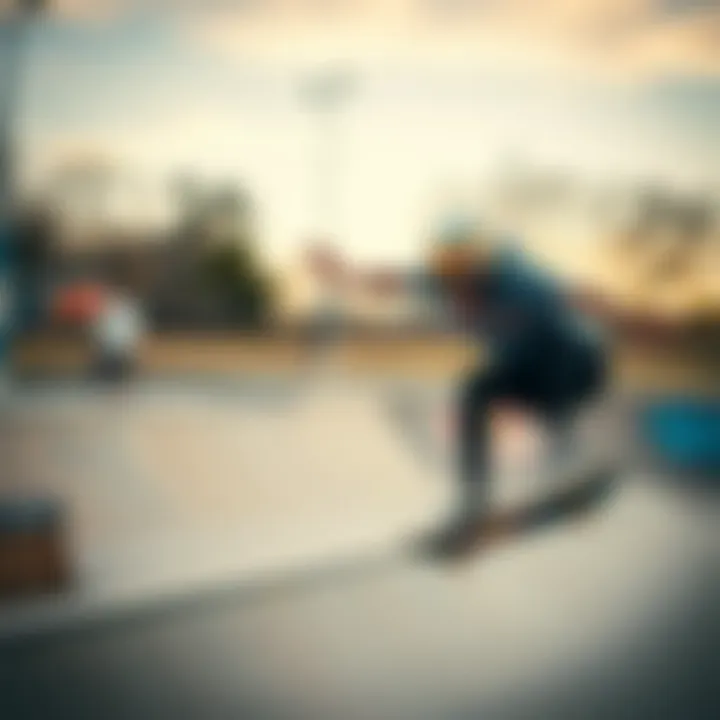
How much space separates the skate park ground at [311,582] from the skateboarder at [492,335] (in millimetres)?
23

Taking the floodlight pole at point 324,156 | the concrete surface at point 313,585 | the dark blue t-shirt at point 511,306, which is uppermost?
the floodlight pole at point 324,156

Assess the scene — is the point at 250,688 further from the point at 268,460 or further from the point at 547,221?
the point at 547,221

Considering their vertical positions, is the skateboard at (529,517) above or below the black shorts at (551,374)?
below

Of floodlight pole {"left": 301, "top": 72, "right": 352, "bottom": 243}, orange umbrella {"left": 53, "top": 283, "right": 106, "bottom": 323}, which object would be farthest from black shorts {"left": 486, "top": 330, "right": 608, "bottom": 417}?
→ orange umbrella {"left": 53, "top": 283, "right": 106, "bottom": 323}

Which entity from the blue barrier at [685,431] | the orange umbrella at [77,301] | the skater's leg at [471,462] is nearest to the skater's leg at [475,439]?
the skater's leg at [471,462]

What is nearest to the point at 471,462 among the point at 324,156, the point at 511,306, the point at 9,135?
the point at 511,306

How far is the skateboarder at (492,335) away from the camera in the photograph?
915 millimetres

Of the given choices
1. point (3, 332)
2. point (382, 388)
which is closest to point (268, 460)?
point (382, 388)

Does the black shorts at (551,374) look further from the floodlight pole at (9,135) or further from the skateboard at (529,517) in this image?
the floodlight pole at (9,135)

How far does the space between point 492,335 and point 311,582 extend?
0.73ft

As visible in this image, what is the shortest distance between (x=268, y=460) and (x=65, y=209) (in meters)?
0.23

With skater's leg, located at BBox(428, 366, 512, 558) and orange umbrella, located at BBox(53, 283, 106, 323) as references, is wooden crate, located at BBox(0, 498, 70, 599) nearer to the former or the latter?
orange umbrella, located at BBox(53, 283, 106, 323)

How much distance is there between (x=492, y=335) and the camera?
0.92 metres

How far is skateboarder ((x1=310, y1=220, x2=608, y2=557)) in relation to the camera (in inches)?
36.0
